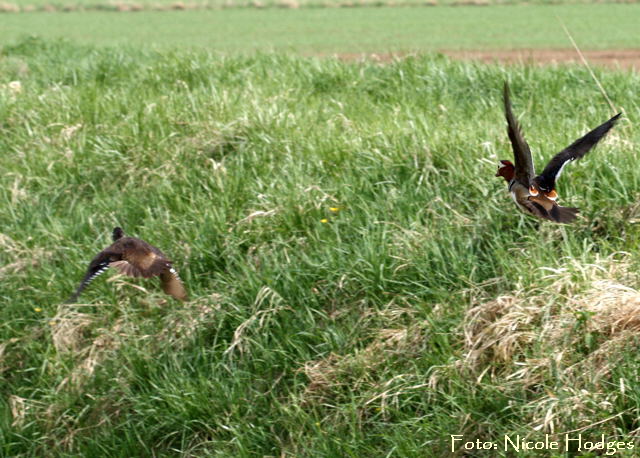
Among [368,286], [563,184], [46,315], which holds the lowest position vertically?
[46,315]

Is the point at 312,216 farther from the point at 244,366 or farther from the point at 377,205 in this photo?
the point at 244,366

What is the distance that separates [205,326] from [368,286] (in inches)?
34.3

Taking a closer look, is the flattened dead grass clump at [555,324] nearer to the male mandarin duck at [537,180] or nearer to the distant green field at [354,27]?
the male mandarin duck at [537,180]

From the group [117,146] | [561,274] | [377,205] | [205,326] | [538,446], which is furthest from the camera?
[117,146]

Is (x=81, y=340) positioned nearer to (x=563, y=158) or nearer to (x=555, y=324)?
(x=555, y=324)

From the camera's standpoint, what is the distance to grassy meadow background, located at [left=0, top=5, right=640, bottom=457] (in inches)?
149

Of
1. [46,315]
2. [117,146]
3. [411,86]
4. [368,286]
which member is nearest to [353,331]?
[368,286]

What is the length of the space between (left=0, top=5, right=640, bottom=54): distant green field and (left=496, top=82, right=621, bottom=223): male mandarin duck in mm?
11663

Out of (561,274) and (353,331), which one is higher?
(561,274)

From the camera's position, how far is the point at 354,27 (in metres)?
23.9

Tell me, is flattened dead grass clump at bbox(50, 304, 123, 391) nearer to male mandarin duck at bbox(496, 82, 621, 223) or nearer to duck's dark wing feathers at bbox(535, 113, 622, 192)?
male mandarin duck at bbox(496, 82, 621, 223)

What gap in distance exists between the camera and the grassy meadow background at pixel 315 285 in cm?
379

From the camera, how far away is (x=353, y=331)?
4.27 meters

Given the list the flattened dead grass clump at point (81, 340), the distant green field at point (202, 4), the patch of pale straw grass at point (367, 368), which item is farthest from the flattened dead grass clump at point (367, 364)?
the distant green field at point (202, 4)
